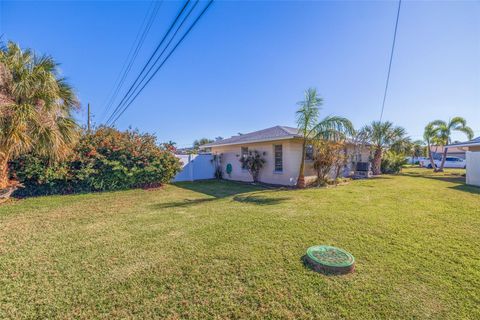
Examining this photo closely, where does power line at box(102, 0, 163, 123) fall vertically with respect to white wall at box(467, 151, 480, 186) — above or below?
above

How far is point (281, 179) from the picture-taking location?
11461 mm

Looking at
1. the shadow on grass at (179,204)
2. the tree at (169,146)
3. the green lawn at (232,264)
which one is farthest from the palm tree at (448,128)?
the tree at (169,146)

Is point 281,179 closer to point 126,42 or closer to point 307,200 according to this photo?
point 307,200

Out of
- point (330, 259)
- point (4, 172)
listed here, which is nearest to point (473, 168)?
point (330, 259)

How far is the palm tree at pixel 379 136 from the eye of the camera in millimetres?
16719

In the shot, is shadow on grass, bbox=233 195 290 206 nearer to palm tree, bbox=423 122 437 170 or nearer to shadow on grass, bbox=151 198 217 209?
shadow on grass, bbox=151 198 217 209

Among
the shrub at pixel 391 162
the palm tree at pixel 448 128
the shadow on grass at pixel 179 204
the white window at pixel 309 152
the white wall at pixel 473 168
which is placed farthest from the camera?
the palm tree at pixel 448 128

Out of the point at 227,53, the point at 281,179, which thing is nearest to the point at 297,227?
the point at 281,179

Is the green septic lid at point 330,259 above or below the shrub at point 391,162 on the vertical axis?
below

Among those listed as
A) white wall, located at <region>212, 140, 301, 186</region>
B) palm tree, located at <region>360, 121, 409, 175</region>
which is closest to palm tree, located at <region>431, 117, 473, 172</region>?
palm tree, located at <region>360, 121, 409, 175</region>

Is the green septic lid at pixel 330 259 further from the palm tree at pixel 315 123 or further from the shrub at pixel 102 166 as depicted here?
the shrub at pixel 102 166

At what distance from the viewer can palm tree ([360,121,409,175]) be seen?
16.7 meters

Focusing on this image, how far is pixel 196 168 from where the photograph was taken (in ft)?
47.3

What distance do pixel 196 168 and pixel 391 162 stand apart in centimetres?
→ 1690
